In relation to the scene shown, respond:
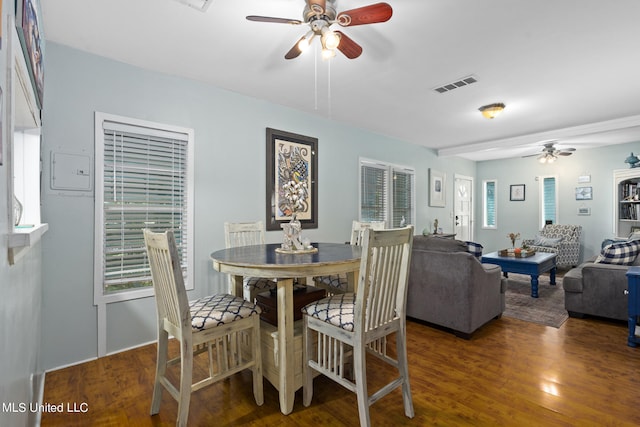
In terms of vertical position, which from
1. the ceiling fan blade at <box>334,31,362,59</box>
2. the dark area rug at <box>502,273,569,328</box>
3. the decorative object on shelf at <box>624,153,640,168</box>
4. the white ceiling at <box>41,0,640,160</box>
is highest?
the white ceiling at <box>41,0,640,160</box>

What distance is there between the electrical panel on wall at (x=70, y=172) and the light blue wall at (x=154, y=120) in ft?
0.14

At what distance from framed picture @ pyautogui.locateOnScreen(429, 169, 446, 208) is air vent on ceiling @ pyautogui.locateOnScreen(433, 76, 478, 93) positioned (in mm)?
3152

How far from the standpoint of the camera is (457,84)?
3.21m

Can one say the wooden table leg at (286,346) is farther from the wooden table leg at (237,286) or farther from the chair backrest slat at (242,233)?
the chair backrest slat at (242,233)

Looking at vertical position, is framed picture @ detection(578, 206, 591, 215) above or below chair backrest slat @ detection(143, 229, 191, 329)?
above

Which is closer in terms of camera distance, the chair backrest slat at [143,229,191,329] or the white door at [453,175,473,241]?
the chair backrest slat at [143,229,191,329]

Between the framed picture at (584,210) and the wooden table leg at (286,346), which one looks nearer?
the wooden table leg at (286,346)

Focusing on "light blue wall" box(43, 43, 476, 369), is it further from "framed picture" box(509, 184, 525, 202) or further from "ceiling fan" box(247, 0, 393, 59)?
"framed picture" box(509, 184, 525, 202)

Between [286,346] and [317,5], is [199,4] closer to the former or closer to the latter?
[317,5]

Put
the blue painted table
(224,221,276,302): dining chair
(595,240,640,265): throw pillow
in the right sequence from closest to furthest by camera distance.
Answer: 1. (224,221,276,302): dining chair
2. (595,240,640,265): throw pillow
3. the blue painted table

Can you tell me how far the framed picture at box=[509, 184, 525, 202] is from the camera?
23.3 feet

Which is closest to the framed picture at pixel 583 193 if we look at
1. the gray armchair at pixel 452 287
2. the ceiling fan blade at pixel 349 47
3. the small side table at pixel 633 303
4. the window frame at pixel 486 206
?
the window frame at pixel 486 206

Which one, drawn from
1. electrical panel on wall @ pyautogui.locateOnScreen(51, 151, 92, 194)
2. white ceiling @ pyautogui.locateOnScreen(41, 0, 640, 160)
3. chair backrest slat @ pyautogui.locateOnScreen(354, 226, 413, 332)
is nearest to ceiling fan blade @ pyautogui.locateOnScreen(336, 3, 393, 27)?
white ceiling @ pyautogui.locateOnScreen(41, 0, 640, 160)

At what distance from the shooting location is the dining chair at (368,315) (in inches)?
61.3
